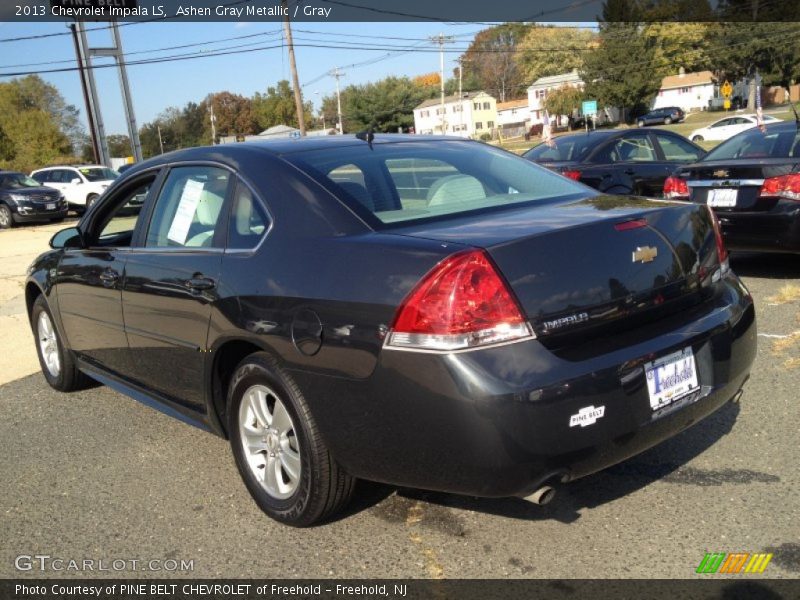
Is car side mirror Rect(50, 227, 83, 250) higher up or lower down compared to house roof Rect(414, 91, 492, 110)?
lower down

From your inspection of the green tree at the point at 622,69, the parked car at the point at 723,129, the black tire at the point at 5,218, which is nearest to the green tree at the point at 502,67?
the green tree at the point at 622,69

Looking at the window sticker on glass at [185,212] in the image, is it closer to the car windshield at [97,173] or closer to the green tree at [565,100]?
the car windshield at [97,173]

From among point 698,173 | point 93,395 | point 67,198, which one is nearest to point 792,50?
point 67,198

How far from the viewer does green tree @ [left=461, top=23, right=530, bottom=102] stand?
125 metres

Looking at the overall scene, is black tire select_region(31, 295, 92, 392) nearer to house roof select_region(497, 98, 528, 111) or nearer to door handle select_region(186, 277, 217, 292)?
door handle select_region(186, 277, 217, 292)

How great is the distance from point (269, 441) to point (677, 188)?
582 cm

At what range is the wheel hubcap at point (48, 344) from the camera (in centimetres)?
561

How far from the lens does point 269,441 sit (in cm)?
340

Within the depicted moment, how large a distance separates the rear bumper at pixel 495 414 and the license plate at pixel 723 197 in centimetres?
477

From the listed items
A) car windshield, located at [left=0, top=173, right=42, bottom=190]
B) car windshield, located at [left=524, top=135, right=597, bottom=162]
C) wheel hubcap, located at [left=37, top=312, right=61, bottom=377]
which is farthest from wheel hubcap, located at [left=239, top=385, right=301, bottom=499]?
car windshield, located at [left=0, top=173, right=42, bottom=190]

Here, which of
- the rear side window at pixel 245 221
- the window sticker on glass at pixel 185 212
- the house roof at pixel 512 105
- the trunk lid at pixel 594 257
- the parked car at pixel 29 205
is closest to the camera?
the trunk lid at pixel 594 257

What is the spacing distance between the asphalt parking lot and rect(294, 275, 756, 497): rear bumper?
390 mm

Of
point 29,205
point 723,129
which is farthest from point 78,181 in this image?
point 723,129

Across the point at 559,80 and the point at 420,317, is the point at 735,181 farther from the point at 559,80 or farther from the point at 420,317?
the point at 559,80
